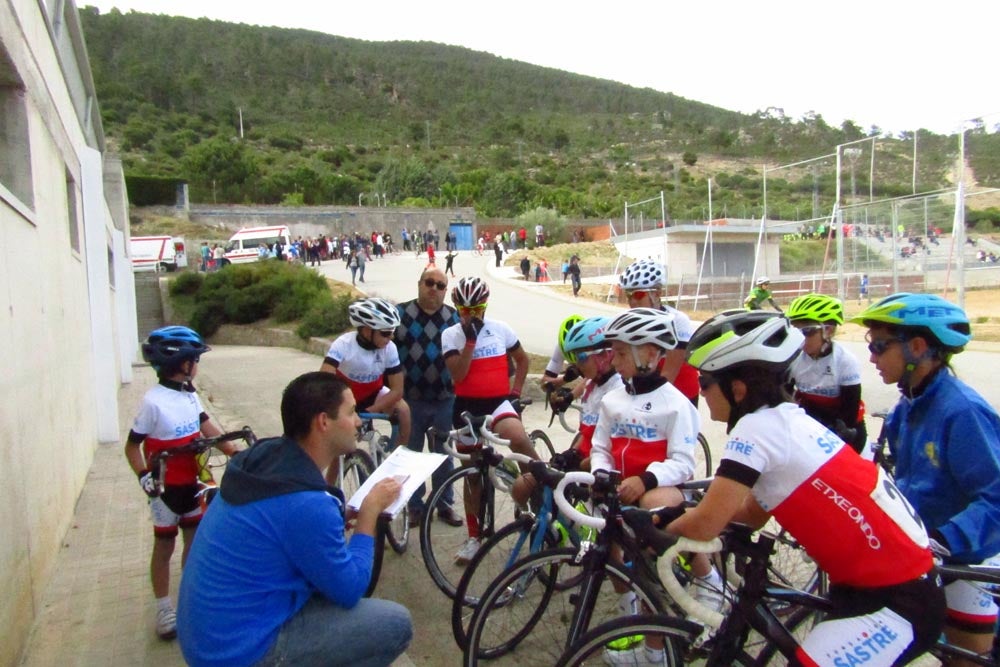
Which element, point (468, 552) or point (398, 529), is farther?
point (398, 529)

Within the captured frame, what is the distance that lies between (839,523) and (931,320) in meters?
1.03

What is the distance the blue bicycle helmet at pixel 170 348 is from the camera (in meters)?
4.45

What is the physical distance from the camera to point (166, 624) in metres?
4.55

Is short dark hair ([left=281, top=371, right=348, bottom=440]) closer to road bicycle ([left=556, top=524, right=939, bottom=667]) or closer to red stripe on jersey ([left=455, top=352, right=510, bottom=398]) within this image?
road bicycle ([left=556, top=524, right=939, bottom=667])

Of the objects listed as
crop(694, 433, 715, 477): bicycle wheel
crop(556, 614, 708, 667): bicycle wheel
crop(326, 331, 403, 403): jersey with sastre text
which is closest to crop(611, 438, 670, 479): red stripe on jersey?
crop(556, 614, 708, 667): bicycle wheel

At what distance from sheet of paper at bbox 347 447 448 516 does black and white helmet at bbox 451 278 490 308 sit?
1.96 metres

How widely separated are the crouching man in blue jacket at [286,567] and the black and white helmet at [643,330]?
150 centimetres

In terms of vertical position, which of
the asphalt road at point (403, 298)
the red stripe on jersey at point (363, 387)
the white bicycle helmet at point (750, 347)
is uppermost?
the white bicycle helmet at point (750, 347)

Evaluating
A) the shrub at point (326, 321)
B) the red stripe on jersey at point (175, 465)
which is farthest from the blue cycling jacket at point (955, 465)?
the shrub at point (326, 321)

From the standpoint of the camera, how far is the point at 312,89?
15712 centimetres

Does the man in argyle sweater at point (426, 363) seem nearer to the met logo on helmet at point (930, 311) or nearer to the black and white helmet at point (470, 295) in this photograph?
the black and white helmet at point (470, 295)

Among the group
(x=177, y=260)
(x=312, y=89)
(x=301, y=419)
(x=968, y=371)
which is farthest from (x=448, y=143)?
(x=301, y=419)

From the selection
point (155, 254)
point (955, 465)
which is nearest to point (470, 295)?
point (955, 465)

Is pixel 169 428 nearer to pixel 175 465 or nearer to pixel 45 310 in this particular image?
pixel 175 465
